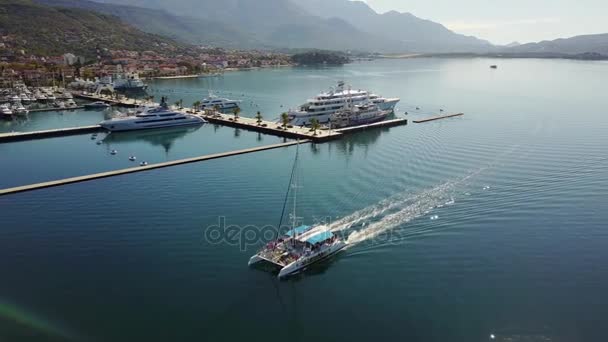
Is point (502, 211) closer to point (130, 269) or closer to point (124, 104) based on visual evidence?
point (130, 269)

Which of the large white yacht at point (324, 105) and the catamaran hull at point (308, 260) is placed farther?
the large white yacht at point (324, 105)

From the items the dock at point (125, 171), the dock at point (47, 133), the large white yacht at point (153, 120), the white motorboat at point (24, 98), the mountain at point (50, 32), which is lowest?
the dock at point (125, 171)

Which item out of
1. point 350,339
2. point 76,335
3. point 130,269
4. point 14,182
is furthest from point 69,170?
point 350,339

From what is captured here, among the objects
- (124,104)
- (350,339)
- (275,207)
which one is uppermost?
(124,104)

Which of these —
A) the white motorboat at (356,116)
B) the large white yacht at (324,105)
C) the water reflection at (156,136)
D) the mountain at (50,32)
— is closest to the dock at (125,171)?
the water reflection at (156,136)

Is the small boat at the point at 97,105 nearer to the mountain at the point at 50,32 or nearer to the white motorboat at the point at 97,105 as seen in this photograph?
the white motorboat at the point at 97,105

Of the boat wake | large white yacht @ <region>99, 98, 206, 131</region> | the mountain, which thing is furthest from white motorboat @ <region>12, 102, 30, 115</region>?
the mountain

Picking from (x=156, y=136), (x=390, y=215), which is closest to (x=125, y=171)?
(x=156, y=136)
